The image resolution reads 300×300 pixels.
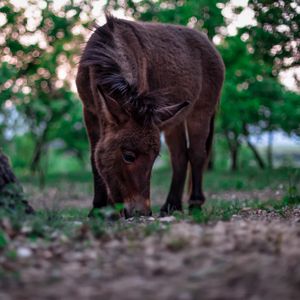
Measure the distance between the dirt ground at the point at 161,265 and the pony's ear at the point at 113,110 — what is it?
79.9 inches

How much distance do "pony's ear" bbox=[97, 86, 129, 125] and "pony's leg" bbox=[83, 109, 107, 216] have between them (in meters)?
0.93

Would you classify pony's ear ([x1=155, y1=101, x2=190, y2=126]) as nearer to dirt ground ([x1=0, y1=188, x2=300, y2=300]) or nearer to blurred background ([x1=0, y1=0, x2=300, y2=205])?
dirt ground ([x1=0, y1=188, x2=300, y2=300])

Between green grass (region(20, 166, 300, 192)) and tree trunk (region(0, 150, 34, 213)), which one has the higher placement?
tree trunk (region(0, 150, 34, 213))

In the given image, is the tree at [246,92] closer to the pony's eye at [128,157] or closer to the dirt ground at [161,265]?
the pony's eye at [128,157]

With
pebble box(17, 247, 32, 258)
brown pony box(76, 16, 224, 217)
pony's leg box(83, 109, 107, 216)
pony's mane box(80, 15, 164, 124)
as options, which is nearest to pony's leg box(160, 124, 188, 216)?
brown pony box(76, 16, 224, 217)

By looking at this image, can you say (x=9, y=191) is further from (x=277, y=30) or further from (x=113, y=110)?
(x=277, y=30)

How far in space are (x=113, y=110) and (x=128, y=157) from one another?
1.96ft

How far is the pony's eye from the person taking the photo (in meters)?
5.47

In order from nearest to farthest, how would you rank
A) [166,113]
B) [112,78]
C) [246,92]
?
1. [112,78]
2. [166,113]
3. [246,92]

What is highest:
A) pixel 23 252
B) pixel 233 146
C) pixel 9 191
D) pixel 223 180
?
pixel 9 191

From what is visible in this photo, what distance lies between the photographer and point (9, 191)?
14.0 feet

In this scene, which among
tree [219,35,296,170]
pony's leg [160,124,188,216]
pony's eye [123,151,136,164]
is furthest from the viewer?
tree [219,35,296,170]

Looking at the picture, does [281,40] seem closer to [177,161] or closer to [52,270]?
[177,161]

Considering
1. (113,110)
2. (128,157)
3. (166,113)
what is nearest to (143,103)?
(113,110)
